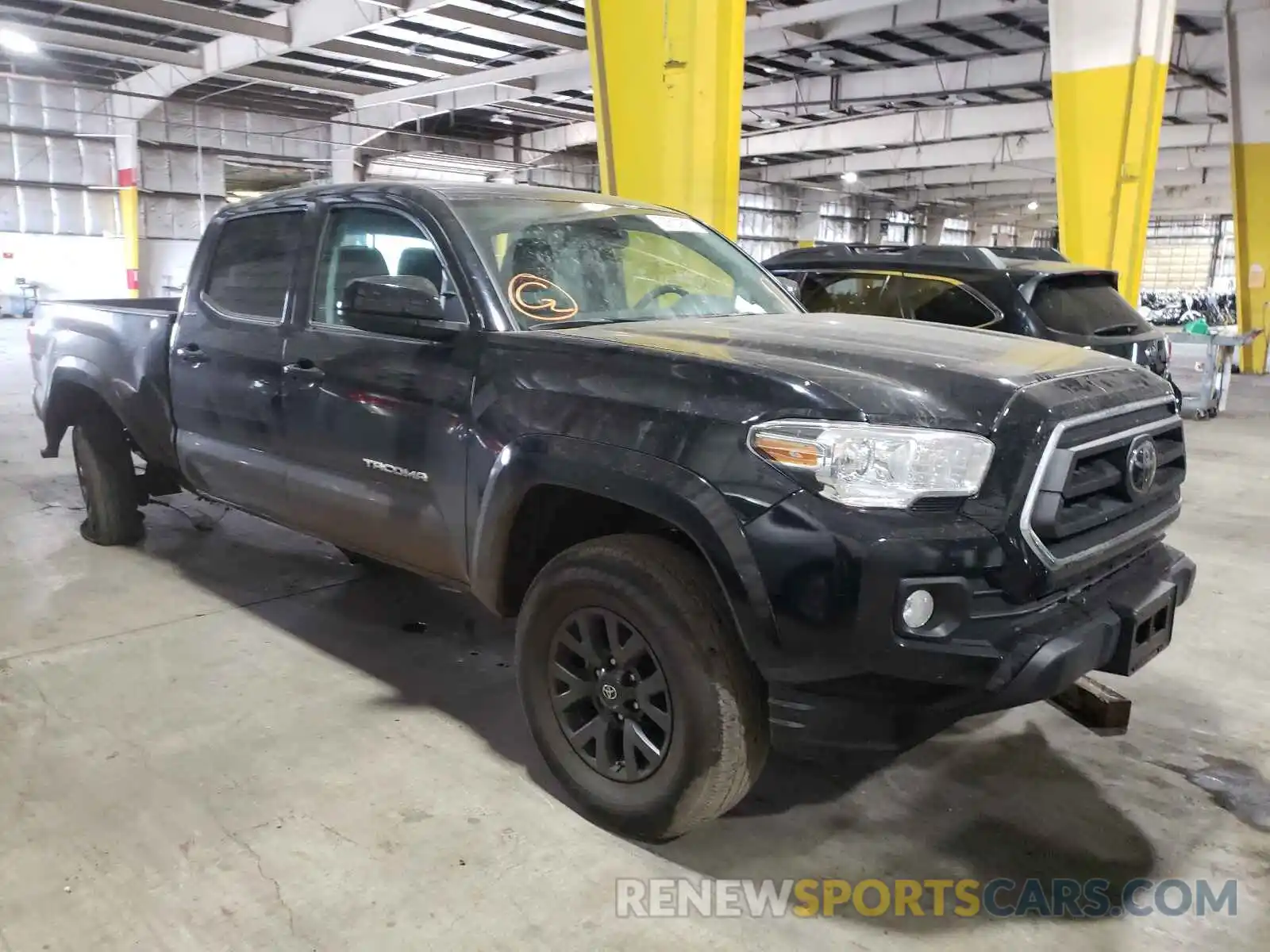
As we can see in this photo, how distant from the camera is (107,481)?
16.0ft

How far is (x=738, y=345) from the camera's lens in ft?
8.22

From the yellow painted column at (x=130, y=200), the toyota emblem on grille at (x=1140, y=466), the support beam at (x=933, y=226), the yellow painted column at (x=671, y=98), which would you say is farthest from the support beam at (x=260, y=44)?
the support beam at (x=933, y=226)

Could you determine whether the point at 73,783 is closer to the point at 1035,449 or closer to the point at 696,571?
the point at 696,571

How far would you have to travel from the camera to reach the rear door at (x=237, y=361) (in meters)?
3.52

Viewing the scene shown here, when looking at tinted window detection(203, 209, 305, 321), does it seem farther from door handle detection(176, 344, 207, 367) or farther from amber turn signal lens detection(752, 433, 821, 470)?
amber turn signal lens detection(752, 433, 821, 470)

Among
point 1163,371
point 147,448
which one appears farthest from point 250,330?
point 1163,371

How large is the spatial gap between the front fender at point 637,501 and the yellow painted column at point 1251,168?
16.3 meters

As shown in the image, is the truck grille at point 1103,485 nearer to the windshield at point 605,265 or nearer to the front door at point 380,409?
the windshield at point 605,265

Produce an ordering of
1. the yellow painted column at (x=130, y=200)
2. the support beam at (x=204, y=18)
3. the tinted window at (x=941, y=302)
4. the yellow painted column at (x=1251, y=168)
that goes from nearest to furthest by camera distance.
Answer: the tinted window at (x=941, y=302)
the support beam at (x=204, y=18)
the yellow painted column at (x=1251, y=168)
the yellow painted column at (x=130, y=200)

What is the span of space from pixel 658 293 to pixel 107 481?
3.35 meters

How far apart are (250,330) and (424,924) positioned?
2.39 metres

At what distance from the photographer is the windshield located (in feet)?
9.59

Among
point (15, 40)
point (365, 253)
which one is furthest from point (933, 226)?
point (365, 253)

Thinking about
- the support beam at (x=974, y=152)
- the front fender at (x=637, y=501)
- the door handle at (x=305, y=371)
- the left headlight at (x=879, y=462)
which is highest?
the support beam at (x=974, y=152)
